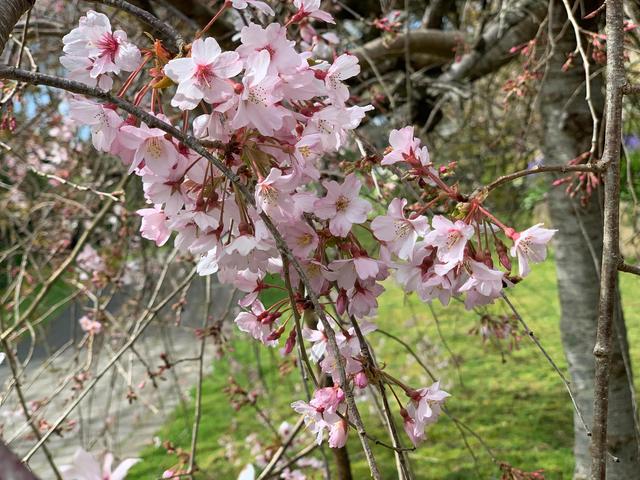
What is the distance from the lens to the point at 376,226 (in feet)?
2.38

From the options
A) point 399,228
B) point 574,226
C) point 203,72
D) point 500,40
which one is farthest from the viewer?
point 500,40

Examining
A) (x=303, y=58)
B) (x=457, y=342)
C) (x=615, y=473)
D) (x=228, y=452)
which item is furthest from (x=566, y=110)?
(x=457, y=342)

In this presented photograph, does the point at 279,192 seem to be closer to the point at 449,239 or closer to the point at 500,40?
the point at 449,239

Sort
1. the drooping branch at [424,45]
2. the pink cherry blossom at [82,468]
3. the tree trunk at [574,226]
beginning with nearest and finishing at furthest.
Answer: the pink cherry blossom at [82,468] → the tree trunk at [574,226] → the drooping branch at [424,45]

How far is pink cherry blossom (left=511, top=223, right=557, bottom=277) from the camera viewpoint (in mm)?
736

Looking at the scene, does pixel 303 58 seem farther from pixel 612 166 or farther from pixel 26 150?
pixel 26 150

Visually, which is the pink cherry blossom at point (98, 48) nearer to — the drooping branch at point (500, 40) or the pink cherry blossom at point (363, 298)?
the pink cherry blossom at point (363, 298)

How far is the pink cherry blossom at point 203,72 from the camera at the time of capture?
634 mm

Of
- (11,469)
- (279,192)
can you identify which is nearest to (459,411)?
(279,192)

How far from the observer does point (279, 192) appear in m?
0.67

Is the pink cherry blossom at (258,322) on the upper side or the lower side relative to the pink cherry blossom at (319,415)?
upper

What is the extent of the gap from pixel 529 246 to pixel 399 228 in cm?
16

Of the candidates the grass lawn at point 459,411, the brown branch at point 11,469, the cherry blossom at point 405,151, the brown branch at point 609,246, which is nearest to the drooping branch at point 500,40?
the grass lawn at point 459,411

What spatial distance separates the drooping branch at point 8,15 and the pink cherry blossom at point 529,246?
1.93ft
